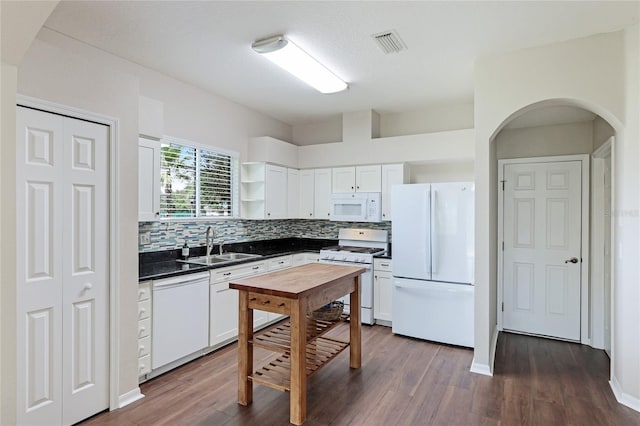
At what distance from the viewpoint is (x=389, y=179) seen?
467cm

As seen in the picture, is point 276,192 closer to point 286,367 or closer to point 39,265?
point 286,367

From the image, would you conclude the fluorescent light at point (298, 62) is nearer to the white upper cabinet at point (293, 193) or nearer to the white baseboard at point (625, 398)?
the white upper cabinet at point (293, 193)

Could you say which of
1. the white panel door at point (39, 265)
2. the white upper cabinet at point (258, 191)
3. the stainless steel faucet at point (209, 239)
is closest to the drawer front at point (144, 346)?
the white panel door at point (39, 265)

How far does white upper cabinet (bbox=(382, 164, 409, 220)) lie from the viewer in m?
4.61

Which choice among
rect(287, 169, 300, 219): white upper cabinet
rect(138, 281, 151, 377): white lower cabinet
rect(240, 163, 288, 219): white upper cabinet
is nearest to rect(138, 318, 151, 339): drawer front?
rect(138, 281, 151, 377): white lower cabinet

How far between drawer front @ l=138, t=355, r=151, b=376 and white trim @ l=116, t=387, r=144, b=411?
175 millimetres

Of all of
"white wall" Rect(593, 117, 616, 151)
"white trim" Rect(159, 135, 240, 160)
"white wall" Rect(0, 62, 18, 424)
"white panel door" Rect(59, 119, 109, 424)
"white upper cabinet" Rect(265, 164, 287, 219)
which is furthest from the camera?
"white upper cabinet" Rect(265, 164, 287, 219)

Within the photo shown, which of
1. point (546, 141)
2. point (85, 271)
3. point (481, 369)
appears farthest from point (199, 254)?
point (546, 141)

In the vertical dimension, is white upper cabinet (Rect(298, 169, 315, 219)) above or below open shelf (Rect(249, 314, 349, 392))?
above

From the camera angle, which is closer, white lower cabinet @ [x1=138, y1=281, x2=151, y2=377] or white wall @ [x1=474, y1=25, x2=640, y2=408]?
white wall @ [x1=474, y1=25, x2=640, y2=408]

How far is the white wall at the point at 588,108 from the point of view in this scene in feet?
8.60

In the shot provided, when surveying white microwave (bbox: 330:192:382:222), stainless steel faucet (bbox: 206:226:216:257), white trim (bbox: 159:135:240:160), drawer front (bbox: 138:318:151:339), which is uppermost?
white trim (bbox: 159:135:240:160)

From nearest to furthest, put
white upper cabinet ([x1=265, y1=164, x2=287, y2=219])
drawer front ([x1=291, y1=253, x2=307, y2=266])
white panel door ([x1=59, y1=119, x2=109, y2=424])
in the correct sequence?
white panel door ([x1=59, y1=119, x2=109, y2=424]) → white upper cabinet ([x1=265, y1=164, x2=287, y2=219]) → drawer front ([x1=291, y1=253, x2=307, y2=266])

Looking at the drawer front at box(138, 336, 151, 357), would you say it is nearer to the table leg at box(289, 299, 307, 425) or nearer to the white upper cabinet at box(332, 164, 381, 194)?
the table leg at box(289, 299, 307, 425)
